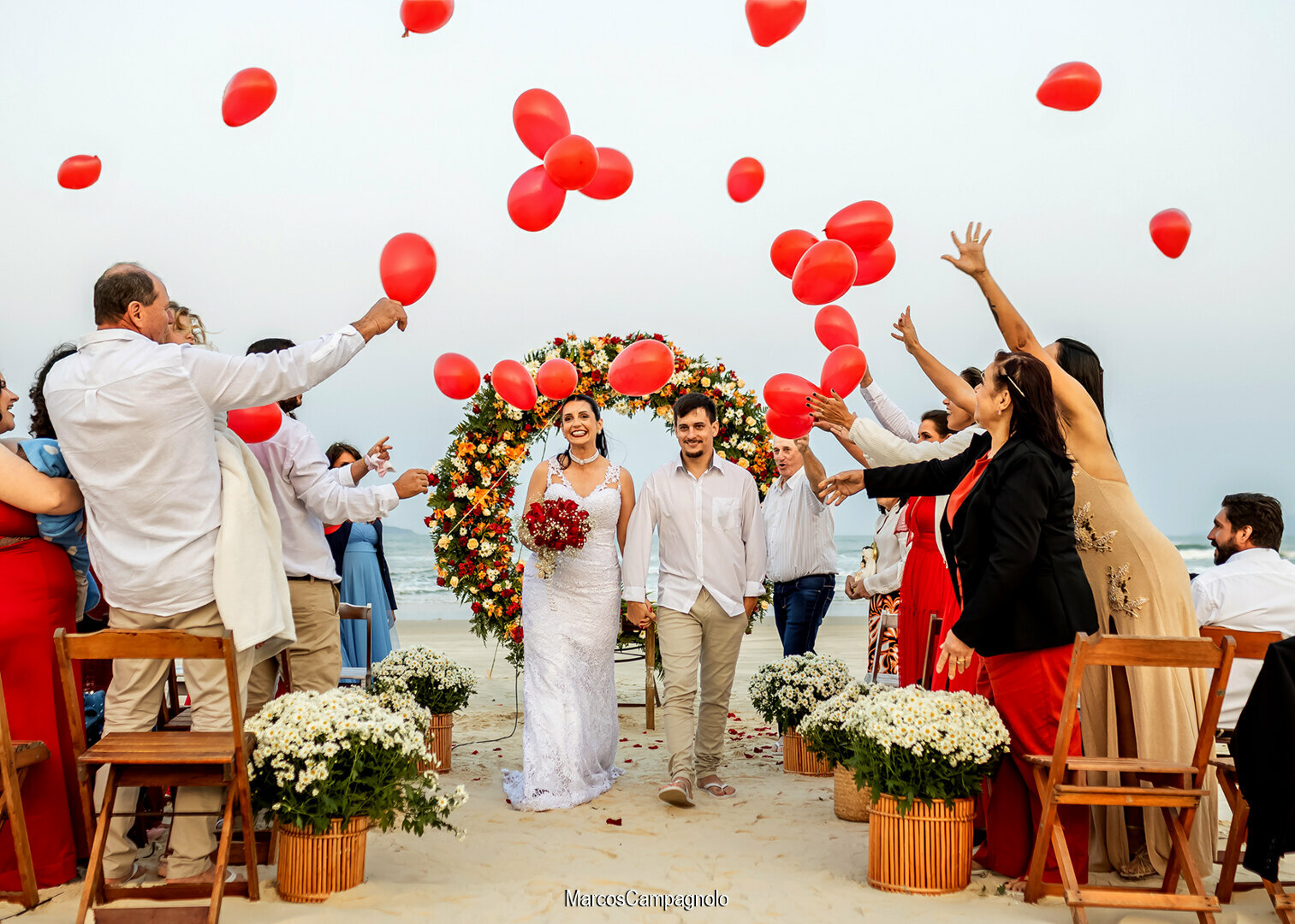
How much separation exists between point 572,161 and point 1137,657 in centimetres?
403

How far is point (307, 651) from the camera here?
4938 mm

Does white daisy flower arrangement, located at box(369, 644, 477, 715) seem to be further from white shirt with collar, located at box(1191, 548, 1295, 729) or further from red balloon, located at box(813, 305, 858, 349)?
white shirt with collar, located at box(1191, 548, 1295, 729)

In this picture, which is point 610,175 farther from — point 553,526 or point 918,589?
point 918,589

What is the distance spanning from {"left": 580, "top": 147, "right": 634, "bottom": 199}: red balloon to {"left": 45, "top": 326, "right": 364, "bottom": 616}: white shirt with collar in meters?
3.21

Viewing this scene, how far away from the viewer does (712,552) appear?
6000 millimetres

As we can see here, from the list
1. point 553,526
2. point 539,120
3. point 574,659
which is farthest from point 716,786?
point 539,120

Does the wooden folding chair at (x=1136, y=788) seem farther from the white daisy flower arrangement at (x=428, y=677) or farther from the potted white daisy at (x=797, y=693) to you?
the white daisy flower arrangement at (x=428, y=677)

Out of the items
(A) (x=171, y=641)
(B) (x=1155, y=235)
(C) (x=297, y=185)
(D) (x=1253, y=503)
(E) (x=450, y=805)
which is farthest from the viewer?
(C) (x=297, y=185)

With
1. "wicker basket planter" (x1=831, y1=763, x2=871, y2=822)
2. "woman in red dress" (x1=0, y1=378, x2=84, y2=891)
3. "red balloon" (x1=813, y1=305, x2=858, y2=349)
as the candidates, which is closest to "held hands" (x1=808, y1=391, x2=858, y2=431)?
"red balloon" (x1=813, y1=305, x2=858, y2=349)

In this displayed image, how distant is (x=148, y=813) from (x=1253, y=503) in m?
5.61

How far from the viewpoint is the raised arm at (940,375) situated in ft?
17.1

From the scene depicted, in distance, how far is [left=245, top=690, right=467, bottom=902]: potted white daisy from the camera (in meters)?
3.76

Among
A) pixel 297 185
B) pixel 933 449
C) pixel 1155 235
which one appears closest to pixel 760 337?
pixel 297 185

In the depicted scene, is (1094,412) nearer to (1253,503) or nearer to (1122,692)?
(1122,692)
